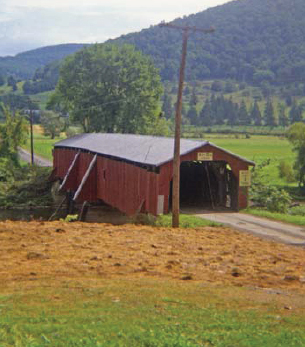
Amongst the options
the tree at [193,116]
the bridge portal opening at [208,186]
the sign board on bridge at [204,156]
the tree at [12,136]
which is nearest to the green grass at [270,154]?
the tree at [12,136]

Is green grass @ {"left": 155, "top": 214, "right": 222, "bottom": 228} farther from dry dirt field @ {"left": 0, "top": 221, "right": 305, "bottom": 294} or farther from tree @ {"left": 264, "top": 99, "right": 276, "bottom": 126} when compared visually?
tree @ {"left": 264, "top": 99, "right": 276, "bottom": 126}

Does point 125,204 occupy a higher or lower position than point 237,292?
lower

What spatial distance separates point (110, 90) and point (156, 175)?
38575 millimetres

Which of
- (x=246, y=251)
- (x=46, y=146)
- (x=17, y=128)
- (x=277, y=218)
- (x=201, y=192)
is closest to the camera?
(x=246, y=251)

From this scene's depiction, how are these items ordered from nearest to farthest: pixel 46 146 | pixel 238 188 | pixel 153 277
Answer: pixel 153 277
pixel 238 188
pixel 46 146

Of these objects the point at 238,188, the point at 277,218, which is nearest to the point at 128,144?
the point at 238,188

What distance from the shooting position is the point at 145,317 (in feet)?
29.2

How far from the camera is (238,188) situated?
97.3 ft

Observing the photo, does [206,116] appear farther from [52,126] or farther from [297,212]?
[297,212]

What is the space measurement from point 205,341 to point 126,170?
76.4 ft

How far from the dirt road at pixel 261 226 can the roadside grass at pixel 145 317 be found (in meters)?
10.0

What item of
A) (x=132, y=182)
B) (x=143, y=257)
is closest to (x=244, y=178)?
(x=132, y=182)

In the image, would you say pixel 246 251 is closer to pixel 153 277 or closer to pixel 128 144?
pixel 153 277

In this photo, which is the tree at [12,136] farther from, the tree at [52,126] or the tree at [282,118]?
the tree at [282,118]
